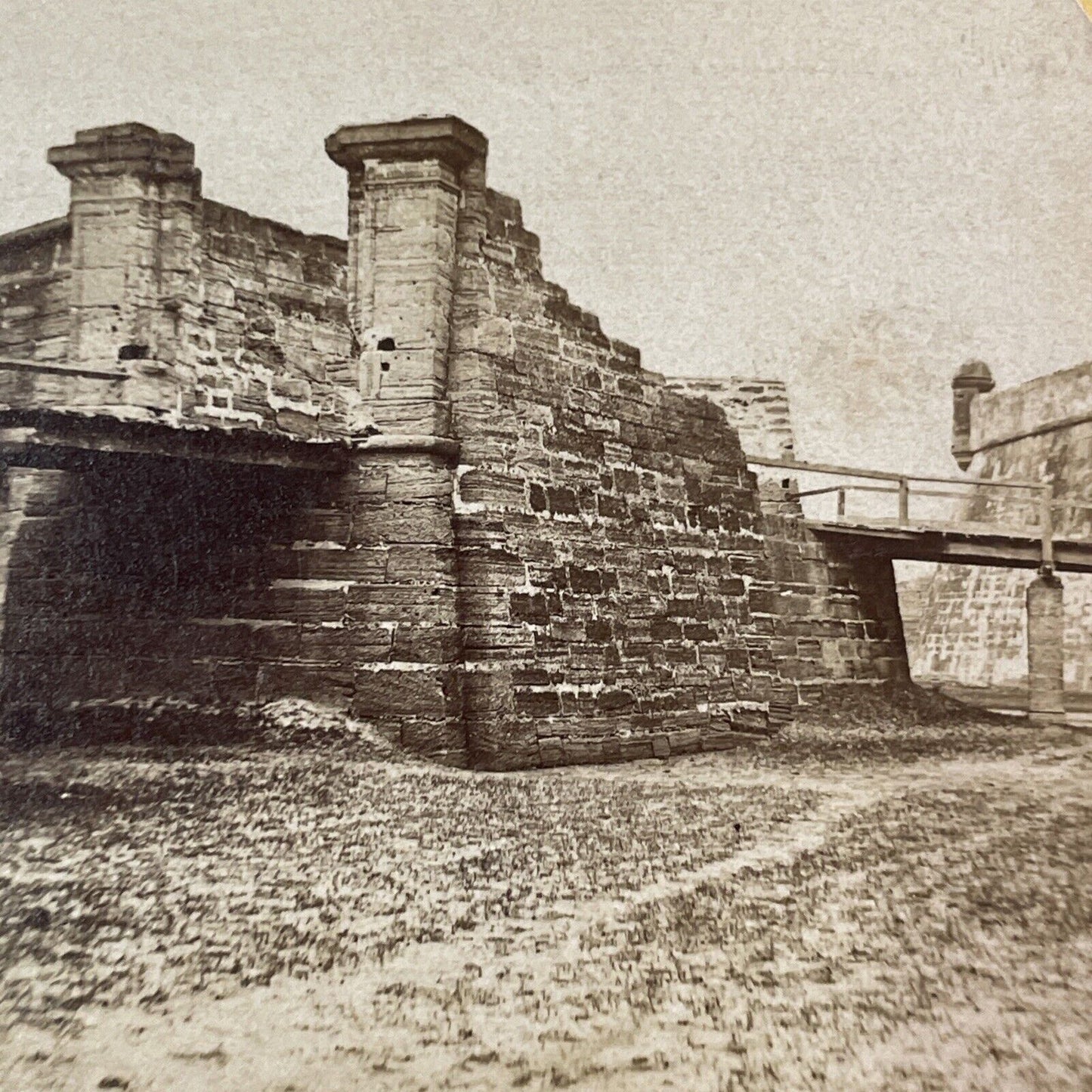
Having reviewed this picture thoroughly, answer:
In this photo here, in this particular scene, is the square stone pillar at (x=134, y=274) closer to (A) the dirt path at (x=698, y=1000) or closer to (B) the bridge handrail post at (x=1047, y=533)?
(A) the dirt path at (x=698, y=1000)

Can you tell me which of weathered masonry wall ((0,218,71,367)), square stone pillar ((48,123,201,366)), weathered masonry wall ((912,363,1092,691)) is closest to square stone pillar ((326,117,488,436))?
square stone pillar ((48,123,201,366))

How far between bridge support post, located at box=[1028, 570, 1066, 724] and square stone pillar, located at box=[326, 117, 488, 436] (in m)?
6.18

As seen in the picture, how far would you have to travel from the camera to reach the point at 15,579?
17.8 ft

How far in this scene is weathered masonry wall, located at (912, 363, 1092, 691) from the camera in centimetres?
925

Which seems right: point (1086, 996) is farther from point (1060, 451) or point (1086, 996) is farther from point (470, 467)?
point (1060, 451)

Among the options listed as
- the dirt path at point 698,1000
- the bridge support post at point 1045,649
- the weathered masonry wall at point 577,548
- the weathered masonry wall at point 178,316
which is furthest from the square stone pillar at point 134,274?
the bridge support post at point 1045,649

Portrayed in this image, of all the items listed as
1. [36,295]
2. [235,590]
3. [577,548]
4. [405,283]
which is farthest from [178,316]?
[577,548]

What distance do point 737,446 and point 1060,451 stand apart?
4.94 m

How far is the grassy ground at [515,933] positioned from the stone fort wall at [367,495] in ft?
1.97

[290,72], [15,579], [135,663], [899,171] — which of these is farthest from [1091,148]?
[15,579]

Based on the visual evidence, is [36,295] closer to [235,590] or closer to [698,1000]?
[235,590]

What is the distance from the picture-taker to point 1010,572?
48.4 ft

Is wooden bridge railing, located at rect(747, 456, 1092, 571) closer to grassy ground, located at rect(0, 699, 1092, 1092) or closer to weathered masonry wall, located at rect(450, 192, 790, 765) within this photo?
weathered masonry wall, located at rect(450, 192, 790, 765)

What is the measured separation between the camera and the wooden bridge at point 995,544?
951cm
